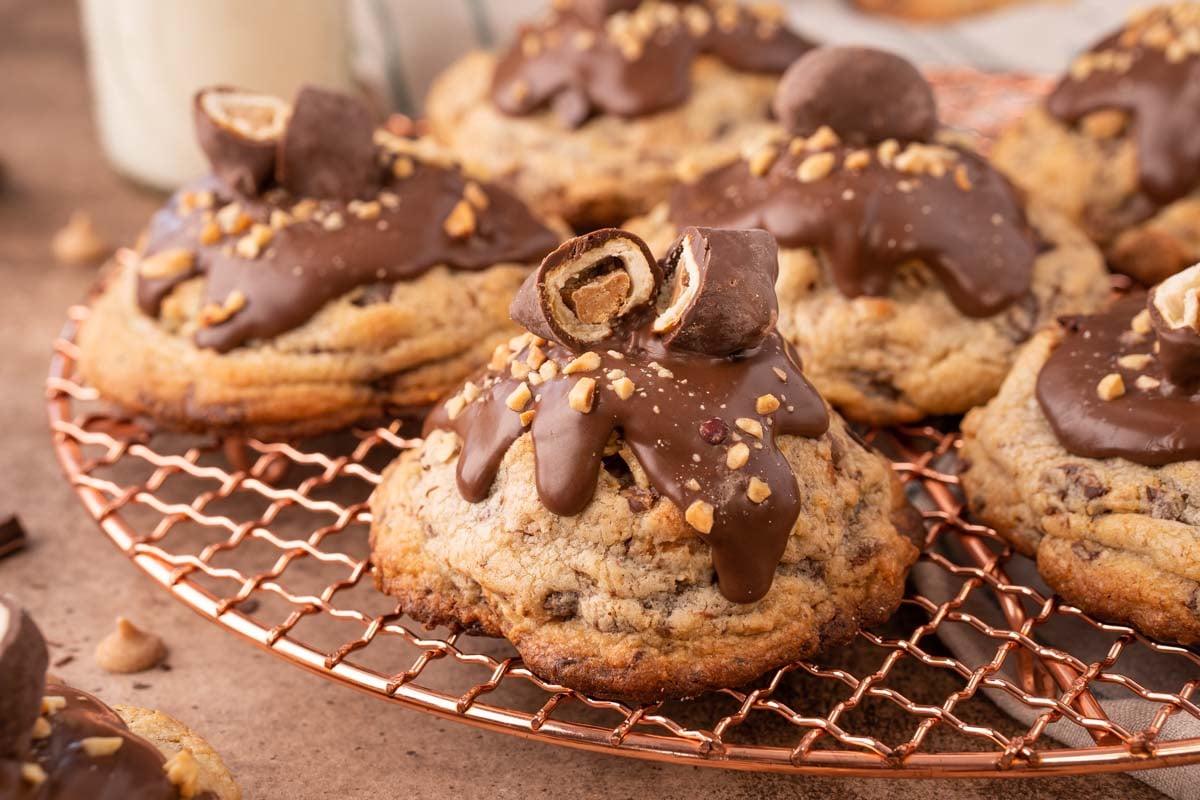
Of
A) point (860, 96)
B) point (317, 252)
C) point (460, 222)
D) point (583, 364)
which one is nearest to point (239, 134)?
point (317, 252)

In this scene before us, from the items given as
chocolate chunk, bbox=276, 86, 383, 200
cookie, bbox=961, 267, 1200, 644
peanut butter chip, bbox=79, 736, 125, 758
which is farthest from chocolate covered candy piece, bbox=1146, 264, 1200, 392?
peanut butter chip, bbox=79, 736, 125, 758

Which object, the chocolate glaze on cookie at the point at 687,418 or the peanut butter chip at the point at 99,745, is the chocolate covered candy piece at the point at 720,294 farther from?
the peanut butter chip at the point at 99,745

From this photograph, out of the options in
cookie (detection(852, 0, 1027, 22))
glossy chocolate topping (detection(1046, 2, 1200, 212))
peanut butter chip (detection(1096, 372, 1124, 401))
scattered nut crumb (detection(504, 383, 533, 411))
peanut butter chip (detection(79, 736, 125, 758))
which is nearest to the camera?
peanut butter chip (detection(79, 736, 125, 758))

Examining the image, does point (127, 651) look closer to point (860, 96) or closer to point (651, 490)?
point (651, 490)

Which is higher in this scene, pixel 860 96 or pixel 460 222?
pixel 860 96

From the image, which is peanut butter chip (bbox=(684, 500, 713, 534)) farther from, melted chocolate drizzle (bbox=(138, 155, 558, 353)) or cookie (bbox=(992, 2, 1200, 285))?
cookie (bbox=(992, 2, 1200, 285))

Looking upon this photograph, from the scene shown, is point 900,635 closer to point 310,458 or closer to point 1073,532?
point 1073,532
